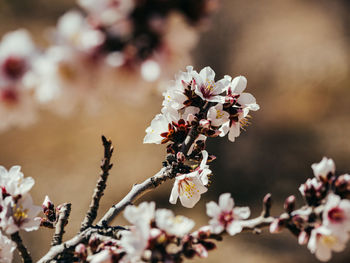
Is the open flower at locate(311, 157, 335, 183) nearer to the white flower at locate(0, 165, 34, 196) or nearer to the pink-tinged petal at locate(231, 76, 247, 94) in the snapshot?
the pink-tinged petal at locate(231, 76, 247, 94)

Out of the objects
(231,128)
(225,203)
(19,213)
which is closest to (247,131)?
(231,128)

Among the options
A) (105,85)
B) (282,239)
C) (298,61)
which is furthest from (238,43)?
(105,85)

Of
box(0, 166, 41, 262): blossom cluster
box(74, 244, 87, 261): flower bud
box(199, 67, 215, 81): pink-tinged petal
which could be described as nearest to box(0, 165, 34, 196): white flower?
box(0, 166, 41, 262): blossom cluster

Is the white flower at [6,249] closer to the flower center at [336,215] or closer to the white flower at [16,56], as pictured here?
the white flower at [16,56]

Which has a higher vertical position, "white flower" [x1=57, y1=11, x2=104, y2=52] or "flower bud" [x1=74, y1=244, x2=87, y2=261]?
"white flower" [x1=57, y1=11, x2=104, y2=52]

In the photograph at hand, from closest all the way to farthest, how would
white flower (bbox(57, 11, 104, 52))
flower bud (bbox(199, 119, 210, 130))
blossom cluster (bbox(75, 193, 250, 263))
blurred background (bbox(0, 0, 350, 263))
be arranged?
white flower (bbox(57, 11, 104, 52))
blossom cluster (bbox(75, 193, 250, 263))
flower bud (bbox(199, 119, 210, 130))
blurred background (bbox(0, 0, 350, 263))

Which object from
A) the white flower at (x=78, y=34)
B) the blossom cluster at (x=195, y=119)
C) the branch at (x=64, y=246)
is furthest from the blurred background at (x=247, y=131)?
the white flower at (x=78, y=34)
